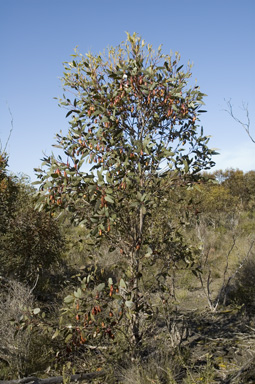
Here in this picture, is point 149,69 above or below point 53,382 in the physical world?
above

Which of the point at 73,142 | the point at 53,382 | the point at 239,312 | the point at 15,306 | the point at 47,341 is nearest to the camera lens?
the point at 53,382

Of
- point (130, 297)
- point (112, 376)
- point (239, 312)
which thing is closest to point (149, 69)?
point (130, 297)

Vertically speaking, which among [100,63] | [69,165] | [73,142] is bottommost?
[69,165]

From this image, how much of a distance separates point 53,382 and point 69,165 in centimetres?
225

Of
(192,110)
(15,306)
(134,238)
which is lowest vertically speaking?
(15,306)

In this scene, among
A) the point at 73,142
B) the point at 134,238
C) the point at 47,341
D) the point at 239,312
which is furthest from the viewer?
the point at 239,312

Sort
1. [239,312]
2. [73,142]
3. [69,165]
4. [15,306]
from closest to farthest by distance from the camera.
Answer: [69,165], [73,142], [15,306], [239,312]

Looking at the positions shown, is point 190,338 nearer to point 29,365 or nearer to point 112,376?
point 112,376

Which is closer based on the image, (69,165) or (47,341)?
(69,165)

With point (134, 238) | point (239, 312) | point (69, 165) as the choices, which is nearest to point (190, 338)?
point (239, 312)

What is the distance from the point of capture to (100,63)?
3.38m

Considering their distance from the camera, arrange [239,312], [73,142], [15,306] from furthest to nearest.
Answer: [239,312] → [15,306] → [73,142]

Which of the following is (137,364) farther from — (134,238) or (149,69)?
(149,69)

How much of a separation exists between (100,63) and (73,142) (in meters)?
0.98
